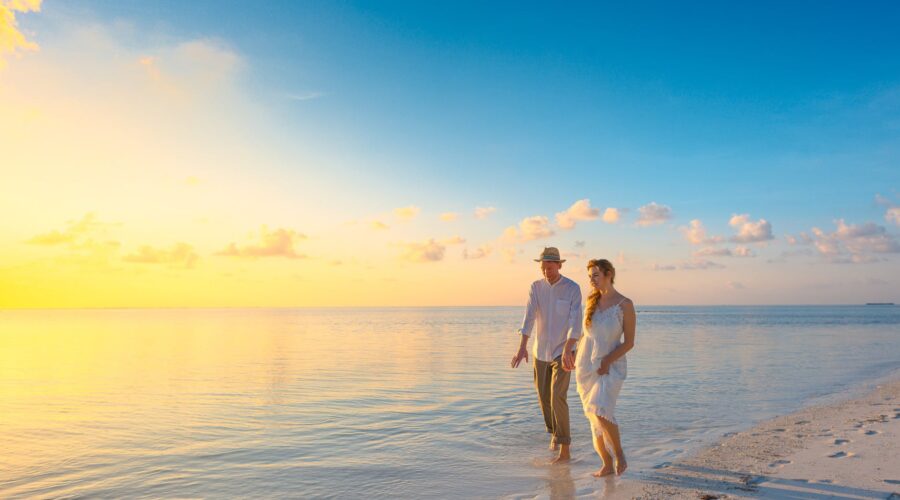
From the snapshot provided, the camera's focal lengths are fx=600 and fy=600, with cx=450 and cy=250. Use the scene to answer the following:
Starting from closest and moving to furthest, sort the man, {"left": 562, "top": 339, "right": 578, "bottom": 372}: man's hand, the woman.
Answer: the woman → {"left": 562, "top": 339, "right": 578, "bottom": 372}: man's hand → the man

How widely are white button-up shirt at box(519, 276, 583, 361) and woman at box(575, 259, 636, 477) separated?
0.80 meters

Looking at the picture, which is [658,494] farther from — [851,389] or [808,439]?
[851,389]

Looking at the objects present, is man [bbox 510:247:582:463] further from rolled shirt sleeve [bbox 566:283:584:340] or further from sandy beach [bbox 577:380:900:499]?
sandy beach [bbox 577:380:900:499]

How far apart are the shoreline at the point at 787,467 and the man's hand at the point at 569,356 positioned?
1.31m

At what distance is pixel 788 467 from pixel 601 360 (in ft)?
8.49

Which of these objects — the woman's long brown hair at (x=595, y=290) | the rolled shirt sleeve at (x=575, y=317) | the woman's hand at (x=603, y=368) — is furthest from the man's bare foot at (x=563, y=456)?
the woman's long brown hair at (x=595, y=290)

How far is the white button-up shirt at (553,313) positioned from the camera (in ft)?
25.4

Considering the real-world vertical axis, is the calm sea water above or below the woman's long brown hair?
below

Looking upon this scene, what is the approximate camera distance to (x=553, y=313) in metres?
7.87

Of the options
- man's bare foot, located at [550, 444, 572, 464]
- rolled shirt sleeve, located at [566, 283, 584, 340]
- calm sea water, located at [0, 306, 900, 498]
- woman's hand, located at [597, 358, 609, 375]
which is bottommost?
calm sea water, located at [0, 306, 900, 498]

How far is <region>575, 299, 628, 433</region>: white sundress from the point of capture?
6.57m

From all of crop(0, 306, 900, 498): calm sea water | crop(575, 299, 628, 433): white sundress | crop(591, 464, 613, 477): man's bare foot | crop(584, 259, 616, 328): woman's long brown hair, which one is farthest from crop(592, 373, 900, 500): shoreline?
crop(584, 259, 616, 328): woman's long brown hair

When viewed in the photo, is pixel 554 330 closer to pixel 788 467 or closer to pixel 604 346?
pixel 604 346

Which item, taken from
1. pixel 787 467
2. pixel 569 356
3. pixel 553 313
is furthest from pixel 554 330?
pixel 787 467
